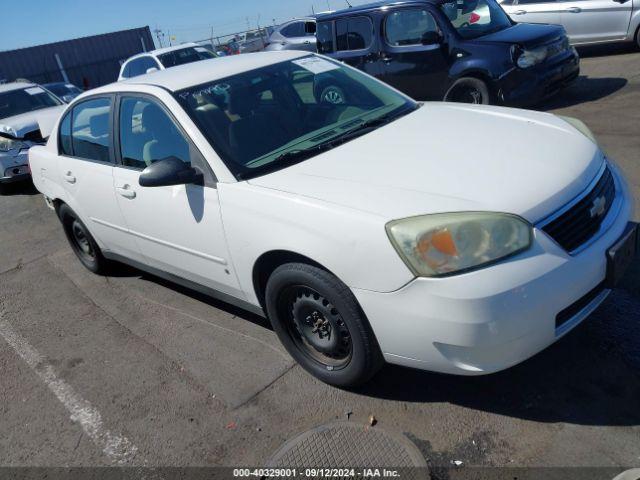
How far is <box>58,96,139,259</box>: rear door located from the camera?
3.99 meters

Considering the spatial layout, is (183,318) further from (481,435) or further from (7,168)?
(7,168)

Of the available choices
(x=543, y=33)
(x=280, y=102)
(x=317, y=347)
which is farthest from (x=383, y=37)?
(x=317, y=347)

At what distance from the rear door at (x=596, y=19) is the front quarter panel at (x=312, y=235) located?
9.63m

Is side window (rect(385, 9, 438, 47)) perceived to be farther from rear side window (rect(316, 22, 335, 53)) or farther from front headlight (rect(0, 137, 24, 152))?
front headlight (rect(0, 137, 24, 152))

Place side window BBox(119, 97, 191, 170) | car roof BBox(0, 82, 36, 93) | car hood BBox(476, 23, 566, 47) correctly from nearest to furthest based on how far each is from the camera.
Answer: side window BBox(119, 97, 191, 170) < car hood BBox(476, 23, 566, 47) < car roof BBox(0, 82, 36, 93)

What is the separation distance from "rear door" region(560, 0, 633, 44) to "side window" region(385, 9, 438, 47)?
13.9 ft

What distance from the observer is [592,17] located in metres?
10.2

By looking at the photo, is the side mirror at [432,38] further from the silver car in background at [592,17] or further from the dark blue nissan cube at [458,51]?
the silver car in background at [592,17]

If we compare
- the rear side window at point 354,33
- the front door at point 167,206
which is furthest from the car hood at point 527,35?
the front door at point 167,206

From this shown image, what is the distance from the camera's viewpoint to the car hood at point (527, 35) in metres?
7.30

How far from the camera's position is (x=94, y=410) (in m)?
3.27

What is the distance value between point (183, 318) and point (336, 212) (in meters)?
2.02

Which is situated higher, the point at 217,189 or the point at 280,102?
the point at 280,102

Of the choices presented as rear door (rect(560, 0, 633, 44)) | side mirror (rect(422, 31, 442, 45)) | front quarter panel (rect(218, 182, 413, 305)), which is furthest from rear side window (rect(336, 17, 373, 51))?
front quarter panel (rect(218, 182, 413, 305))
